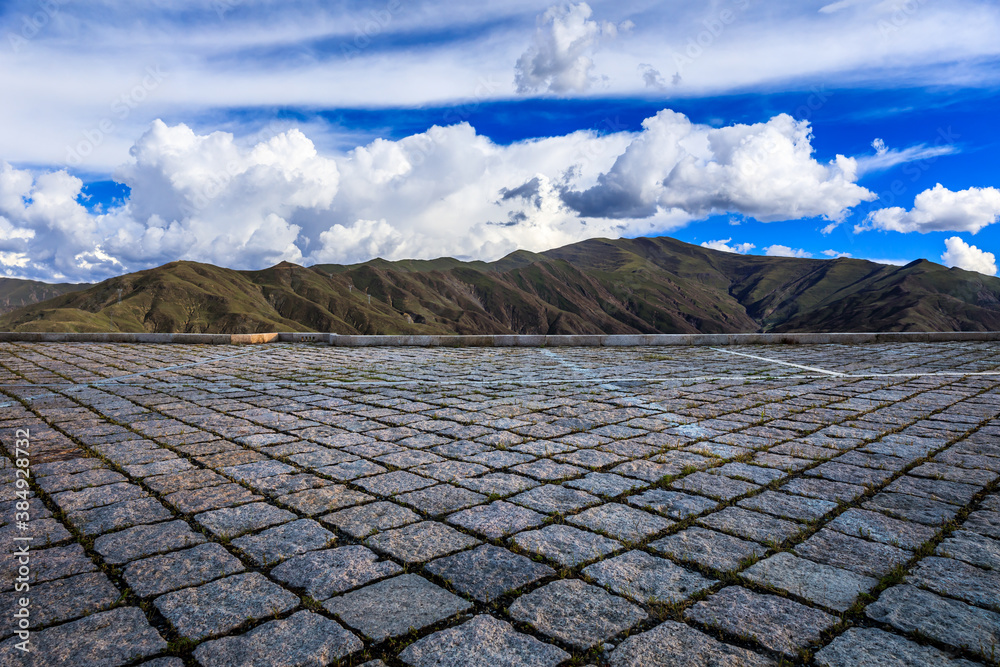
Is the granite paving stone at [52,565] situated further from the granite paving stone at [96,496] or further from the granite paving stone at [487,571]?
the granite paving stone at [487,571]

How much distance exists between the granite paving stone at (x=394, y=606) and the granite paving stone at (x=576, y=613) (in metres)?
0.23

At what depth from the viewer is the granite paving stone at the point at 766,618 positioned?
1783 mm

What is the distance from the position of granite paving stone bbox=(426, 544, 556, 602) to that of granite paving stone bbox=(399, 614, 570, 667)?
190 mm

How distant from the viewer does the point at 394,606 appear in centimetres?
196

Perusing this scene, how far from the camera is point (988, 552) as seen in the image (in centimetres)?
235

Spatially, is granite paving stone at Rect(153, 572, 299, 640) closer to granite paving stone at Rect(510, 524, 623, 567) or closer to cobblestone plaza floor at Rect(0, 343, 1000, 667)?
cobblestone plaza floor at Rect(0, 343, 1000, 667)

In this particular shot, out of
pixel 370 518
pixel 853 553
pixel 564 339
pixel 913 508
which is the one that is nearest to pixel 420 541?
pixel 370 518

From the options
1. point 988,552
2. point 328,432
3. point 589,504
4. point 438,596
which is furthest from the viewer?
point 328,432

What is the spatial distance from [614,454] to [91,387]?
6.12 metres

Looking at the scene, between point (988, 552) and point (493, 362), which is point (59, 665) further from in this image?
point (493, 362)

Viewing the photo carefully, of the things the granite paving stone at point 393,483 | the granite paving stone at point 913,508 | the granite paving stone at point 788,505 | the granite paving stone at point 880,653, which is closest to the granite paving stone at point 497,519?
the granite paving stone at point 393,483

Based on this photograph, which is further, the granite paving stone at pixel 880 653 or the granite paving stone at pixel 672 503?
the granite paving stone at pixel 672 503

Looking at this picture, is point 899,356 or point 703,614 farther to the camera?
point 899,356

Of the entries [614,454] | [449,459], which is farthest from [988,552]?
[449,459]
